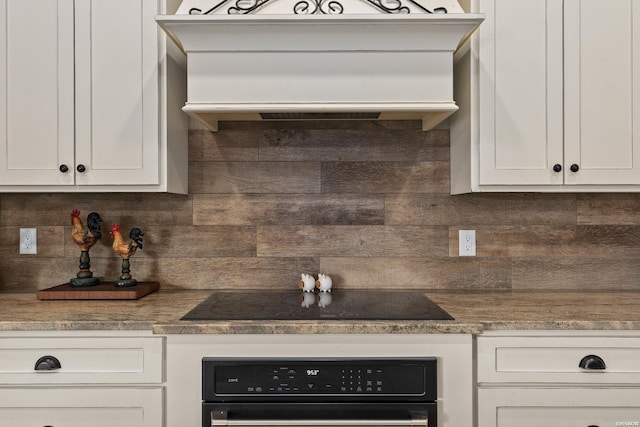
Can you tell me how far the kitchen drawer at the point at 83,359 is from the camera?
1488mm

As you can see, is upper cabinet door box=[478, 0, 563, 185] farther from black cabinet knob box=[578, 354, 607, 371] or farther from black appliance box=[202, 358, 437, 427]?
black appliance box=[202, 358, 437, 427]

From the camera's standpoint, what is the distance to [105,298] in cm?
184

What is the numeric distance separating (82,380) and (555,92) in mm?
1882

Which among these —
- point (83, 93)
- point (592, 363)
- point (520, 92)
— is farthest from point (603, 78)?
point (83, 93)

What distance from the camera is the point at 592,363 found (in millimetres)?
1485

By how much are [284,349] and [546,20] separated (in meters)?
1.49

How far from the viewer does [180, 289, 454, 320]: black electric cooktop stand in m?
1.54

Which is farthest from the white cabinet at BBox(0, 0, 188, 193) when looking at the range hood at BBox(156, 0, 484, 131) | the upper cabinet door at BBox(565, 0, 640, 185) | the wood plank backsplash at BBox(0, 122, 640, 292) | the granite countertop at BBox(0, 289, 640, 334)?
the upper cabinet door at BBox(565, 0, 640, 185)

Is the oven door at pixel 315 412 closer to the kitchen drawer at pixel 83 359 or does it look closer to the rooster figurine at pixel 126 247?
the kitchen drawer at pixel 83 359

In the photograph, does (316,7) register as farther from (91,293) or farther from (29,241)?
(29,241)

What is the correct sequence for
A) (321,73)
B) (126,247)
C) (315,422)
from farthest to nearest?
(126,247), (321,73), (315,422)

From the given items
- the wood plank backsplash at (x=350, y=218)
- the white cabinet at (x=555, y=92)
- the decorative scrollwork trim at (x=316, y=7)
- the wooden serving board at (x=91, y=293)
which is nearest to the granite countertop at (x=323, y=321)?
the wooden serving board at (x=91, y=293)

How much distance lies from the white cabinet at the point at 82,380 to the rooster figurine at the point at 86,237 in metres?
0.48

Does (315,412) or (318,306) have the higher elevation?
(318,306)
